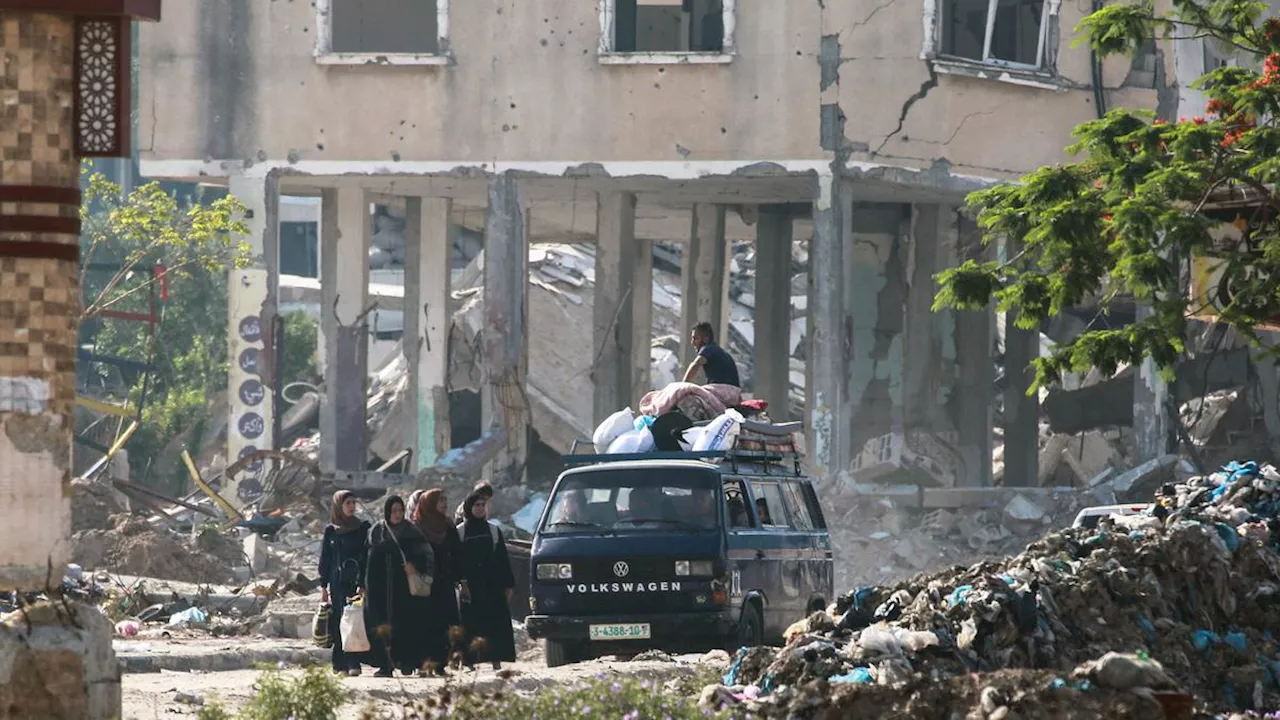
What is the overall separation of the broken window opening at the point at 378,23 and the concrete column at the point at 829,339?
675cm

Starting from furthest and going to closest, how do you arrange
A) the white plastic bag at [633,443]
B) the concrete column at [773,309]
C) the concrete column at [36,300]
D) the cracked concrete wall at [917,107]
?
the concrete column at [773,309]
the cracked concrete wall at [917,107]
the white plastic bag at [633,443]
the concrete column at [36,300]

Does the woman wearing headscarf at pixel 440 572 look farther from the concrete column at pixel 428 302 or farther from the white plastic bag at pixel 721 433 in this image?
the concrete column at pixel 428 302

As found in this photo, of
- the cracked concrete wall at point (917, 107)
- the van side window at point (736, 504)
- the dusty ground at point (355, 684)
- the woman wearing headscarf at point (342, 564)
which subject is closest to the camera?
the dusty ground at point (355, 684)

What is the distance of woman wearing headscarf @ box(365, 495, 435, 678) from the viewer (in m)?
16.4

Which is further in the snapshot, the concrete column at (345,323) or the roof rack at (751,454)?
the concrete column at (345,323)

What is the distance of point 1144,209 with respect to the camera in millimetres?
16391

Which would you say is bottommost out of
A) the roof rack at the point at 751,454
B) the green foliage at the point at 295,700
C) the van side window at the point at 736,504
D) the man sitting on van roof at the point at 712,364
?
the green foliage at the point at 295,700

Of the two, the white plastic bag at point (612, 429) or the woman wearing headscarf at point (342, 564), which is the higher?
the white plastic bag at point (612, 429)

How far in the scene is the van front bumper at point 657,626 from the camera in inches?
648

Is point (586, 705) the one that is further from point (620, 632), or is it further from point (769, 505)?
point (769, 505)

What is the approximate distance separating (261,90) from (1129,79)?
11.4 metres

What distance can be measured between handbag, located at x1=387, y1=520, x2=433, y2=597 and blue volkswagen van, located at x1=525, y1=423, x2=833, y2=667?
886mm

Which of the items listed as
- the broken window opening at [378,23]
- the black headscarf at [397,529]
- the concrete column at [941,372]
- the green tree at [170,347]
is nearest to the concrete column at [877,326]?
the concrete column at [941,372]

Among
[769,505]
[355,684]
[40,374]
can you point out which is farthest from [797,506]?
[40,374]
